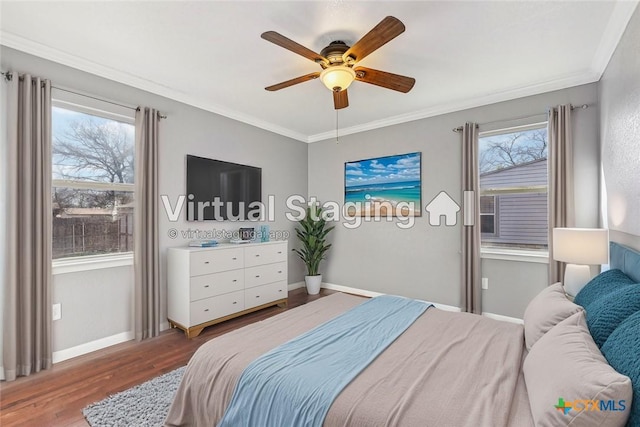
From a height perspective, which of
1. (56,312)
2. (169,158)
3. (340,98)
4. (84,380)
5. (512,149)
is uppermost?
(340,98)

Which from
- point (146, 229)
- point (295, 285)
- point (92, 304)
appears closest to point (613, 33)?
point (146, 229)

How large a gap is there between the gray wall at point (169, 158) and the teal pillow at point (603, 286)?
3585mm

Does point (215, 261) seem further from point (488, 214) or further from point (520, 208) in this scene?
point (520, 208)

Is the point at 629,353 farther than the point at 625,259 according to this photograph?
No

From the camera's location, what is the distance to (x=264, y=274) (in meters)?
3.86

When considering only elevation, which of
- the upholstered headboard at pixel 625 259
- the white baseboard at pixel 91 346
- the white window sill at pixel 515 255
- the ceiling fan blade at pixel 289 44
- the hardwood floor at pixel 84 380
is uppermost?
the ceiling fan blade at pixel 289 44

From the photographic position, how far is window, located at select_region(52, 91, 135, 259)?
8.63 feet

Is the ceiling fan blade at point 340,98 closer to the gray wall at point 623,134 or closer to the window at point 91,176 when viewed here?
the gray wall at point 623,134

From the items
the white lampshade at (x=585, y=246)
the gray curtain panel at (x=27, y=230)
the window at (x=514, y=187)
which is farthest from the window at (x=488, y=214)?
the gray curtain panel at (x=27, y=230)

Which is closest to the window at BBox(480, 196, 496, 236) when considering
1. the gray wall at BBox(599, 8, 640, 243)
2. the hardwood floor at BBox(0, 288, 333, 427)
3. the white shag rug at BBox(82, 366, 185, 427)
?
the gray wall at BBox(599, 8, 640, 243)

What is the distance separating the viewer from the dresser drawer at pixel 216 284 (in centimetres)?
312

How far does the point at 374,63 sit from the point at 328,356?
2440mm

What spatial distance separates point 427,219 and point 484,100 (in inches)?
61.6

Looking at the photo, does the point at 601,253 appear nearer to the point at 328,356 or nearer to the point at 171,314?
the point at 328,356
